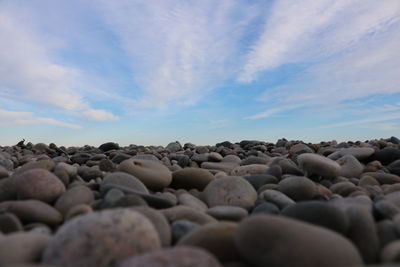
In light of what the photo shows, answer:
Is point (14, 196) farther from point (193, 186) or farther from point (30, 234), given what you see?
point (193, 186)

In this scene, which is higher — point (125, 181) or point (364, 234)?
point (125, 181)

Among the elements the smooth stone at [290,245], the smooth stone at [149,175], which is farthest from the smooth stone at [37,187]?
the smooth stone at [290,245]

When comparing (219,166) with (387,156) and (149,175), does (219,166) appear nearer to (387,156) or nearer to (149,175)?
(149,175)

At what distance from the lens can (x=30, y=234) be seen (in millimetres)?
1973

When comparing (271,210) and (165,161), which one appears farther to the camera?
(165,161)

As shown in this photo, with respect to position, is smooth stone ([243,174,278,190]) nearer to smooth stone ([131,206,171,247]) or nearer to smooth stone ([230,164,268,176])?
smooth stone ([230,164,268,176])

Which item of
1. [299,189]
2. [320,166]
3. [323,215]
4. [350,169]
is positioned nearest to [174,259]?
[323,215]

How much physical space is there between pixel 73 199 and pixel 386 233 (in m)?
2.14

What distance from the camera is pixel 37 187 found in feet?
9.78

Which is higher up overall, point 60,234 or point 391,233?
point 60,234

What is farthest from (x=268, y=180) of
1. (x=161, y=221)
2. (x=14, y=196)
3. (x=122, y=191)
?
(x=14, y=196)

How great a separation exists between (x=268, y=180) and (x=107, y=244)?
250cm

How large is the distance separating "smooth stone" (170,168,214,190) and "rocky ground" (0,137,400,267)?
0.01 metres

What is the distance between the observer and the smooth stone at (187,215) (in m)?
2.54
